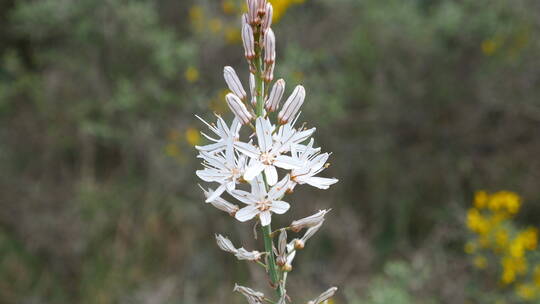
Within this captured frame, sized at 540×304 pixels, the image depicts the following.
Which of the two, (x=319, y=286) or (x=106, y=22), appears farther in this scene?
(x=106, y=22)

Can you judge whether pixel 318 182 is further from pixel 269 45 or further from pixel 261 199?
pixel 269 45

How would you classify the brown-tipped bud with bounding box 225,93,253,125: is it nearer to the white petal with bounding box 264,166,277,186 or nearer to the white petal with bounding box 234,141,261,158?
the white petal with bounding box 234,141,261,158

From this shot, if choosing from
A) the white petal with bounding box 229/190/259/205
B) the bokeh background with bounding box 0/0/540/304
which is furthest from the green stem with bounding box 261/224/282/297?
the bokeh background with bounding box 0/0/540/304

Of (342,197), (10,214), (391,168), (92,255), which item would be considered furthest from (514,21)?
(10,214)

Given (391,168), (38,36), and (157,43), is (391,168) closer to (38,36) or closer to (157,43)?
(157,43)

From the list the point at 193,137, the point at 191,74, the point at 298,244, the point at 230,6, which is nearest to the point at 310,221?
the point at 298,244
